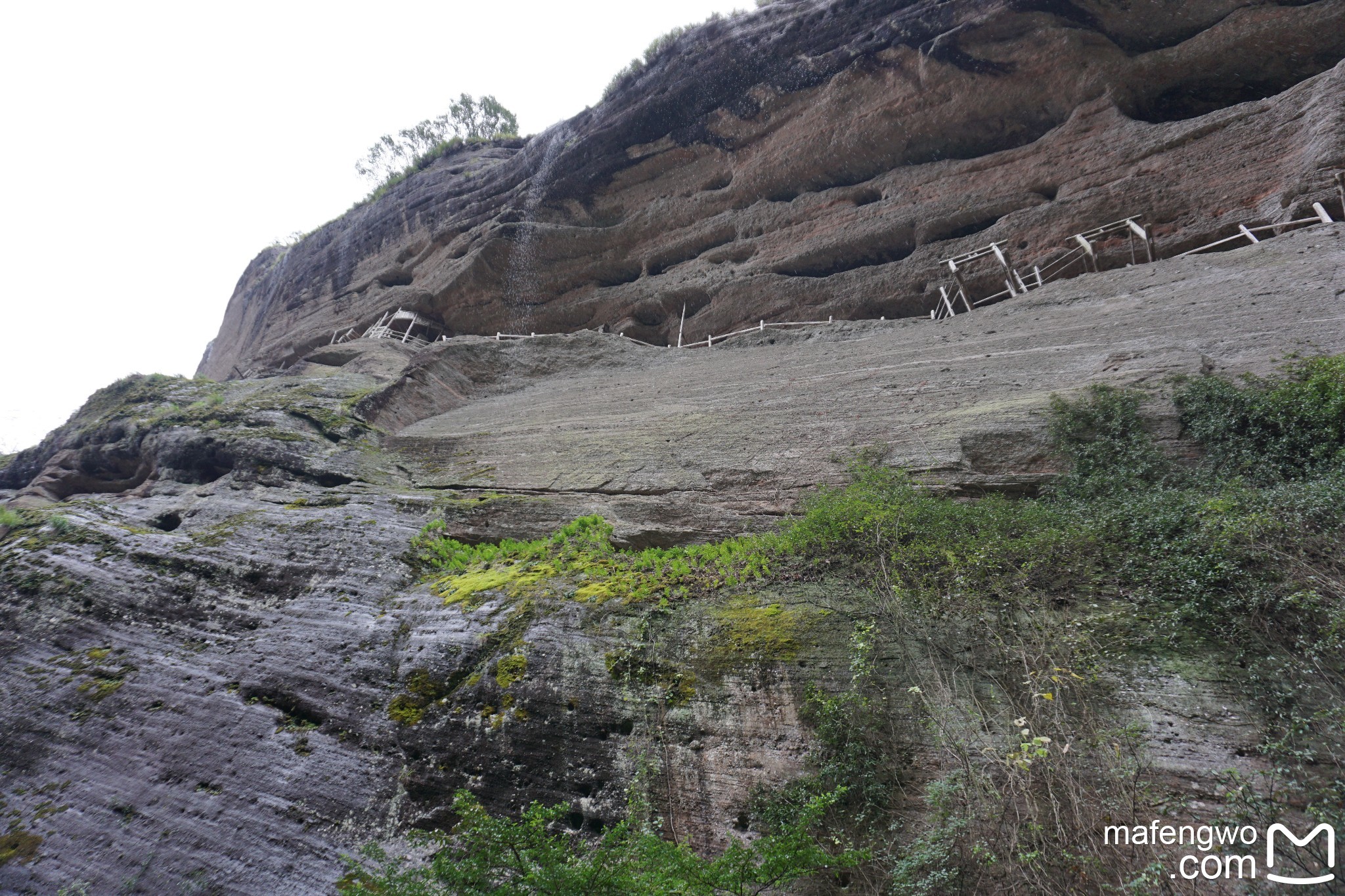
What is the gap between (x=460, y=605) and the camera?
6617 mm

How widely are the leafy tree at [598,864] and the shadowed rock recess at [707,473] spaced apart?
1.31ft

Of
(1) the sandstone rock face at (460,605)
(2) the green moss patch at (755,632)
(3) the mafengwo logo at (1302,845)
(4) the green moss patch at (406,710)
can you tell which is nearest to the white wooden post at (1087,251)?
(1) the sandstone rock face at (460,605)

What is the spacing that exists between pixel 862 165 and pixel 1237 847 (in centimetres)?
1944

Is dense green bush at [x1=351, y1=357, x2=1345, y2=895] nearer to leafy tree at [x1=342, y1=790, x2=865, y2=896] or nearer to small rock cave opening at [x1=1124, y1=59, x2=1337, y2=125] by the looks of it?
leafy tree at [x1=342, y1=790, x2=865, y2=896]

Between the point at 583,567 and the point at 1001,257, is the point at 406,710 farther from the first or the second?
the point at 1001,257

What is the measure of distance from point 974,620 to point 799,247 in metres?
15.8

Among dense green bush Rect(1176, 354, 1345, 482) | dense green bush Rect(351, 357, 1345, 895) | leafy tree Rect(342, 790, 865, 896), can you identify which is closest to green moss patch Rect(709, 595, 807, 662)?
dense green bush Rect(351, 357, 1345, 895)

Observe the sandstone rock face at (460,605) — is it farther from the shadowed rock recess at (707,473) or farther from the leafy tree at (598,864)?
the leafy tree at (598,864)

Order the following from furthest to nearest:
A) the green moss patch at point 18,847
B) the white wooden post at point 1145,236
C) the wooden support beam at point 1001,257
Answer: the wooden support beam at point 1001,257 → the white wooden post at point 1145,236 → the green moss patch at point 18,847

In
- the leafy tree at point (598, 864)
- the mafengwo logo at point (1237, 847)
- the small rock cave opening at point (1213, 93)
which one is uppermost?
the small rock cave opening at point (1213, 93)

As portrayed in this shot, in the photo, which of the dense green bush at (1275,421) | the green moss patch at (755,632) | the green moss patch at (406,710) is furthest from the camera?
the dense green bush at (1275,421)

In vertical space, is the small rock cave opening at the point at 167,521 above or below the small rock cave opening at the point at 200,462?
below

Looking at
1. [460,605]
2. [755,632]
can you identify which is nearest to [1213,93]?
[755,632]

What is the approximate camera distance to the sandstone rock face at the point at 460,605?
4.94 m
